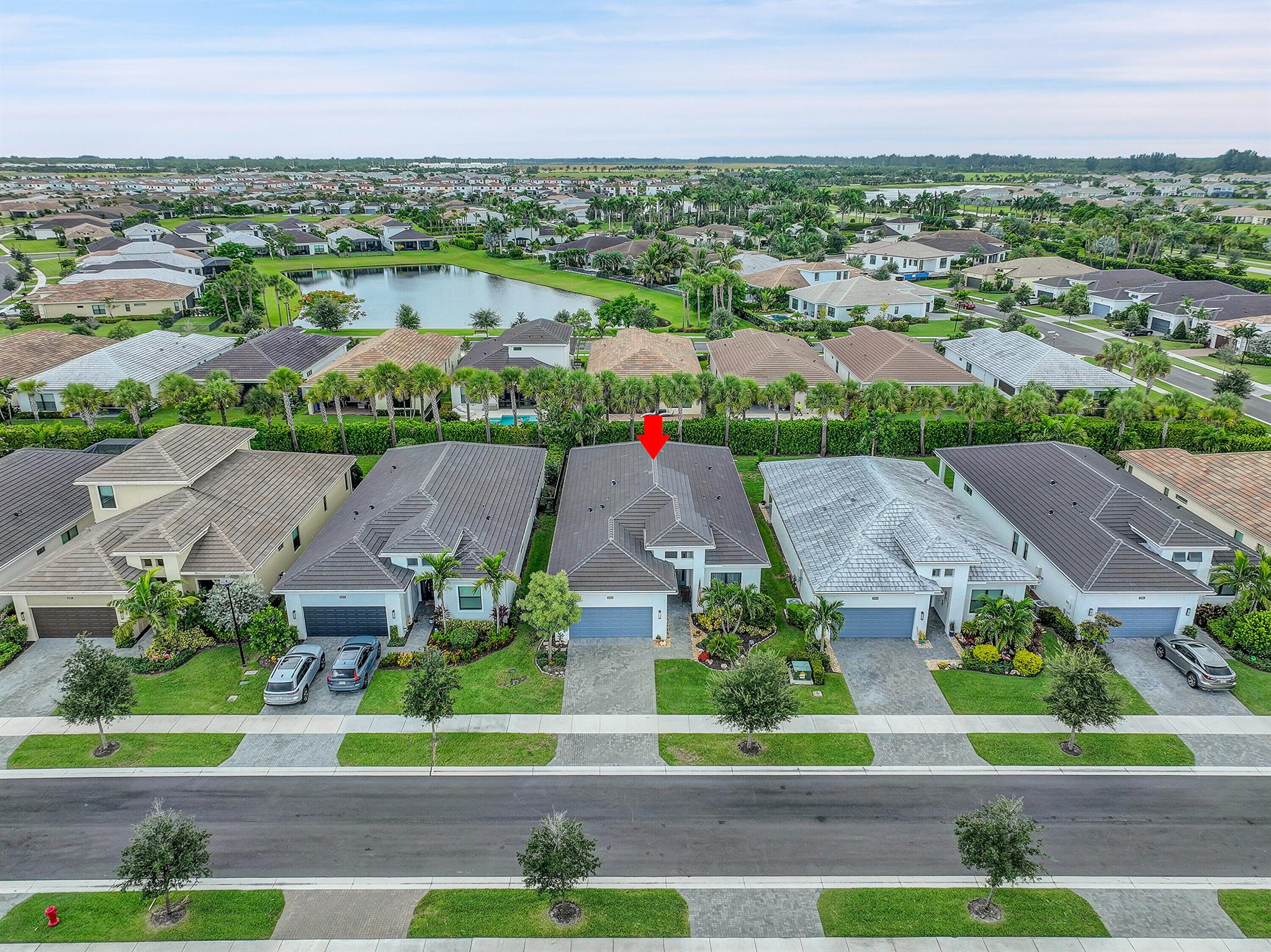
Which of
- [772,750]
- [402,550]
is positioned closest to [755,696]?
[772,750]

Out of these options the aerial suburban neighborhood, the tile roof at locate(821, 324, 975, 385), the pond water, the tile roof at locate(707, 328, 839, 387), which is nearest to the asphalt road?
the aerial suburban neighborhood

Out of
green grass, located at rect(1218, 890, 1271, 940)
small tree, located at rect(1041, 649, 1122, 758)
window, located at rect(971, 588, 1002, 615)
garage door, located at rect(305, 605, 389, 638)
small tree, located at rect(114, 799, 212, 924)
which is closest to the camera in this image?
small tree, located at rect(114, 799, 212, 924)

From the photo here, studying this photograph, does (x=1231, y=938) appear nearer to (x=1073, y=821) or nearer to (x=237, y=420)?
(x=1073, y=821)

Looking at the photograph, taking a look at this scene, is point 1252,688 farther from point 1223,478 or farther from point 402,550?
point 402,550

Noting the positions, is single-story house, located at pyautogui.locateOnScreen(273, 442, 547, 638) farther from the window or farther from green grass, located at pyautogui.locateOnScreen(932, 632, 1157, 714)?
the window

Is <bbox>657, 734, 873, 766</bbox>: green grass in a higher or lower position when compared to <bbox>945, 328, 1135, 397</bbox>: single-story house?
lower

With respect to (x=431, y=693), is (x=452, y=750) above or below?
below
